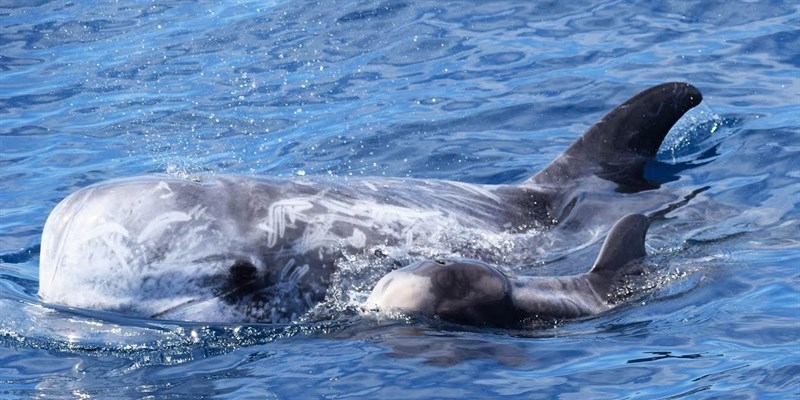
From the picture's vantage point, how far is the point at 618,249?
836 cm

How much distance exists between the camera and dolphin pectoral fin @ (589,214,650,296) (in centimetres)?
832

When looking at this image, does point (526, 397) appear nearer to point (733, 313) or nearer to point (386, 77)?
point (733, 313)

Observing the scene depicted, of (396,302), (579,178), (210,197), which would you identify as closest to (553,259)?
(579,178)

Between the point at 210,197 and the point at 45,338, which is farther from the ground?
the point at 210,197

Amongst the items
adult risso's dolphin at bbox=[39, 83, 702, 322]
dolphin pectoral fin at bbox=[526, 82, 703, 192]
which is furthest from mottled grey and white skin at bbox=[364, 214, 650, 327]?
dolphin pectoral fin at bbox=[526, 82, 703, 192]

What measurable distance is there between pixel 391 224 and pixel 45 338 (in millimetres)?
2248

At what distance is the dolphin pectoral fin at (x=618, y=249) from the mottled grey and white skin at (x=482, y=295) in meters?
0.07

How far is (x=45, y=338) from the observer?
7949 millimetres

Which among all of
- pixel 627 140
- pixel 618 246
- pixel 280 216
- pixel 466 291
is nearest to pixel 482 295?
pixel 466 291

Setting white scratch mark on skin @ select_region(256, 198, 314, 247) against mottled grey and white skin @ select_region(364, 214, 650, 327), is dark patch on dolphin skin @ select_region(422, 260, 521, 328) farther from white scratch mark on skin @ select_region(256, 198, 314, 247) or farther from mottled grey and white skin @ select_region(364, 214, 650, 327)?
white scratch mark on skin @ select_region(256, 198, 314, 247)

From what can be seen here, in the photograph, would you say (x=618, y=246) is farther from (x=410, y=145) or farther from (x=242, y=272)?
(x=410, y=145)

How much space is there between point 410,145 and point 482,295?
17.1 ft

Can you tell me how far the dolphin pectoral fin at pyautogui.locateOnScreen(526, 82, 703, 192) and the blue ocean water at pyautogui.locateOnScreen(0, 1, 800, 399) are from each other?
57 centimetres

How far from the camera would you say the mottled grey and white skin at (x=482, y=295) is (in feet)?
25.0
